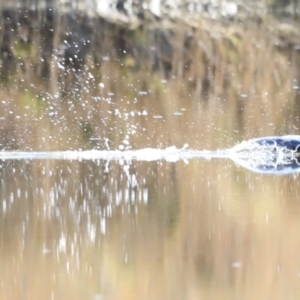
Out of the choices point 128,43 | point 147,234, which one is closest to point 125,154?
point 147,234

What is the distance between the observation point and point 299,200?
30.1 feet


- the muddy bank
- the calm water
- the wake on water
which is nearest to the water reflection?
the calm water

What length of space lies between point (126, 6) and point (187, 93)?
20947 mm

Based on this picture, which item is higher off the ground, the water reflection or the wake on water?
the wake on water

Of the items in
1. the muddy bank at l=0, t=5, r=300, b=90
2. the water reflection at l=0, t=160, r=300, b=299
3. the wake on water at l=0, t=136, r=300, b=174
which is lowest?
the water reflection at l=0, t=160, r=300, b=299

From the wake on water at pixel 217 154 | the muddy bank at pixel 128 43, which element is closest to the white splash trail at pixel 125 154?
the wake on water at pixel 217 154

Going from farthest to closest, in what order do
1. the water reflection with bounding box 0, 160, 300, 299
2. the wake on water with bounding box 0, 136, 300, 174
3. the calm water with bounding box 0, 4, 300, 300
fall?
the wake on water with bounding box 0, 136, 300, 174
the calm water with bounding box 0, 4, 300, 300
the water reflection with bounding box 0, 160, 300, 299

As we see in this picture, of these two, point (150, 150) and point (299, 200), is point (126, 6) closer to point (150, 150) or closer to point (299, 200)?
point (150, 150)

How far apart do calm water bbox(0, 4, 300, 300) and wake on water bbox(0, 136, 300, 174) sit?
0.92ft

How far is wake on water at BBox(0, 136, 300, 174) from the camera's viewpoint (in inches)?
502

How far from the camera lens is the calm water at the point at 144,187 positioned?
649 centimetres

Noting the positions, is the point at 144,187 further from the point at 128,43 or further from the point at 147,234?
the point at 128,43

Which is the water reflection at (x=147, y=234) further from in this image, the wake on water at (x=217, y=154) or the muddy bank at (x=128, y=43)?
the muddy bank at (x=128, y=43)

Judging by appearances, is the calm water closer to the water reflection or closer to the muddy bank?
the water reflection
